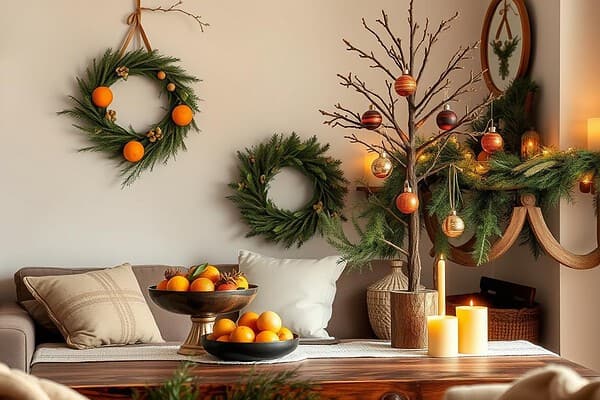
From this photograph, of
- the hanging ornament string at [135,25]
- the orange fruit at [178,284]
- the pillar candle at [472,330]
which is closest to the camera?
the orange fruit at [178,284]

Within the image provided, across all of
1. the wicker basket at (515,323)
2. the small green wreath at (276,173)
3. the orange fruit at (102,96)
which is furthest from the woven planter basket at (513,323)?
the orange fruit at (102,96)

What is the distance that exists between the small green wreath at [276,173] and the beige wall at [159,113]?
0.06 metres

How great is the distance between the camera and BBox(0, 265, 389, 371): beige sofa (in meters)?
3.43

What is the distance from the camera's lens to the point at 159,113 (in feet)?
15.0

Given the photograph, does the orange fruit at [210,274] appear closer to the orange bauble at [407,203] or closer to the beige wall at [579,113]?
the orange bauble at [407,203]

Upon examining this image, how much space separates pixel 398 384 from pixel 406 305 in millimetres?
521

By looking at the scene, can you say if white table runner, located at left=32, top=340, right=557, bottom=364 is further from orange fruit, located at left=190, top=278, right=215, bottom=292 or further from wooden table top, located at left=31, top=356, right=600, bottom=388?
orange fruit, located at left=190, top=278, right=215, bottom=292

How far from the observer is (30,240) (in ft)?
14.6

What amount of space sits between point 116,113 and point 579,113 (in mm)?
2062

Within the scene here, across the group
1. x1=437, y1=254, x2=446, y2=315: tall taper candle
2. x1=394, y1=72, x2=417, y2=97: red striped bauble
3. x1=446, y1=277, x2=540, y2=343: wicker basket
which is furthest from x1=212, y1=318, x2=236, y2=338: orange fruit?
x1=446, y1=277, x2=540, y2=343: wicker basket

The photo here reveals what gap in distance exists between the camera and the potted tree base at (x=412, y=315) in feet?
9.89

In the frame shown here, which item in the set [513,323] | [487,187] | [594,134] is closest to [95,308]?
[487,187]

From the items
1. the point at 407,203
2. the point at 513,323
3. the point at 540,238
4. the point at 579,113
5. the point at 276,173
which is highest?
the point at 579,113

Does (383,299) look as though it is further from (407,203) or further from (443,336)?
(443,336)
